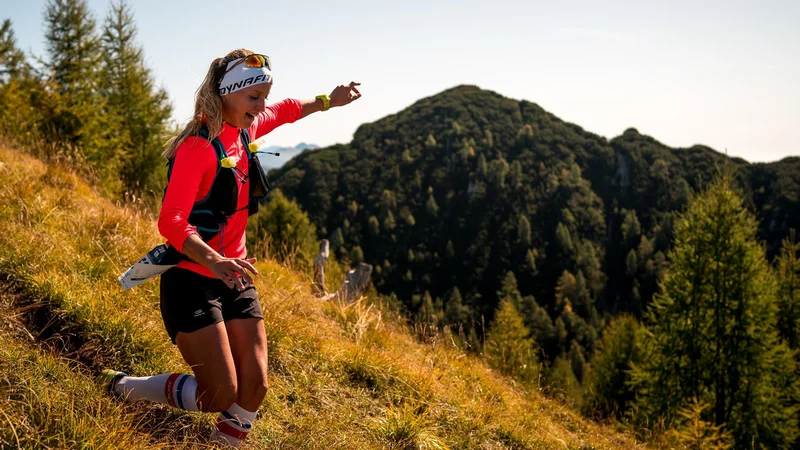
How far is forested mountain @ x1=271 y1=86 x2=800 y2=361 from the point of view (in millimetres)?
136000

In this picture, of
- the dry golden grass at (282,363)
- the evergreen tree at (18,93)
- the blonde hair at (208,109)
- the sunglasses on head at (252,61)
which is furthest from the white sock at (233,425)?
the evergreen tree at (18,93)

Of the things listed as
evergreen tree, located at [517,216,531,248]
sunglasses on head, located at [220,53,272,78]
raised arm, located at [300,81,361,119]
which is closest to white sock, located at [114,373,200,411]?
sunglasses on head, located at [220,53,272,78]

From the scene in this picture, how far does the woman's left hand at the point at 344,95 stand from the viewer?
4.19m

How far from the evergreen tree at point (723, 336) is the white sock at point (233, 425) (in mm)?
16618

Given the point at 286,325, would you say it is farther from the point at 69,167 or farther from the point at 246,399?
the point at 69,167

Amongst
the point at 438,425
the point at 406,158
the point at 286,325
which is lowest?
the point at 438,425

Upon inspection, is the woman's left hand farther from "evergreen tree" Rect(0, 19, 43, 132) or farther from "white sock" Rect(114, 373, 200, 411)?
"evergreen tree" Rect(0, 19, 43, 132)

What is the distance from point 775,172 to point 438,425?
205806mm

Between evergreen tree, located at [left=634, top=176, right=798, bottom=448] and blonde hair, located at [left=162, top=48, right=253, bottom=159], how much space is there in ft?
56.6

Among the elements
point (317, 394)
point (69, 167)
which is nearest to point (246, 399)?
point (317, 394)

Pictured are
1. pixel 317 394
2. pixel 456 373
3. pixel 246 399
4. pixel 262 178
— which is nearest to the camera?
pixel 246 399

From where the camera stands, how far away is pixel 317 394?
410 cm

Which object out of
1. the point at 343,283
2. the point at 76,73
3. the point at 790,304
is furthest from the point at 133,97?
the point at 790,304

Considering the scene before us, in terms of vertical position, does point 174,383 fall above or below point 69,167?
below
